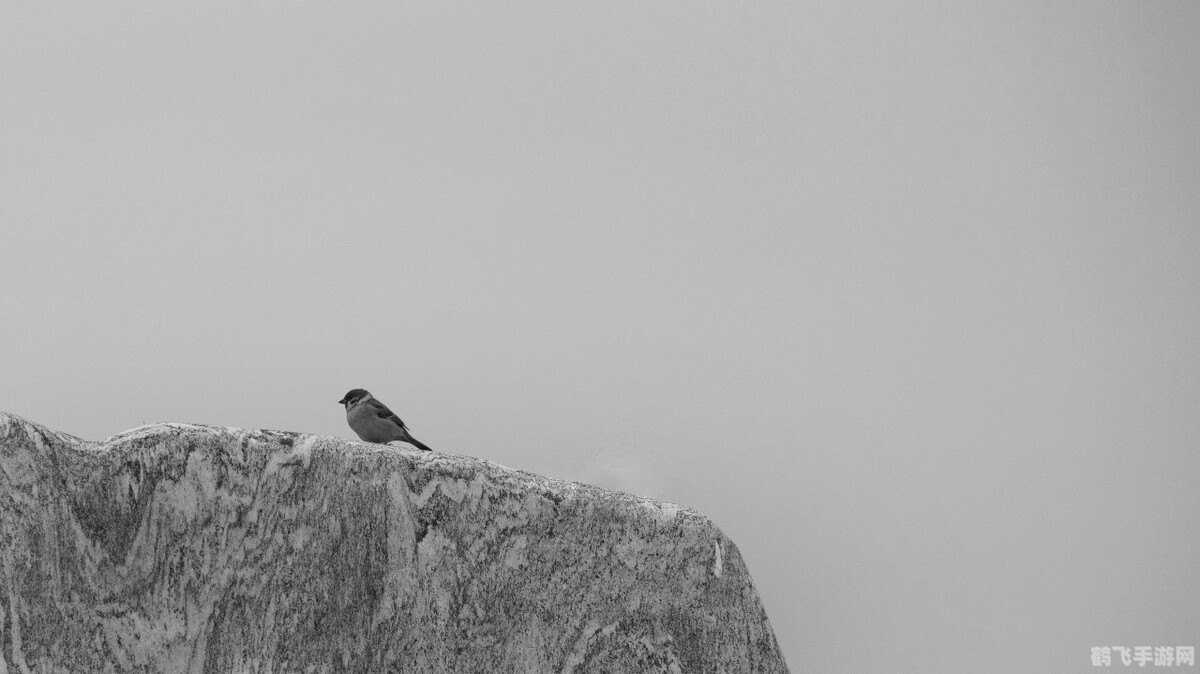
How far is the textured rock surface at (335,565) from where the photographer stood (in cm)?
1357

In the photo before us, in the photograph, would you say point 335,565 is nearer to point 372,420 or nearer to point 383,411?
point 372,420

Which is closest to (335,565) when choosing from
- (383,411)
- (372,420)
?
(372,420)

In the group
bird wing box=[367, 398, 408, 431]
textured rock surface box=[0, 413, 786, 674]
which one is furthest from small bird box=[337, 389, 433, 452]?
textured rock surface box=[0, 413, 786, 674]

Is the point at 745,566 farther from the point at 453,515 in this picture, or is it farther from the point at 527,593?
the point at 453,515

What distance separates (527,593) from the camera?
1522 cm

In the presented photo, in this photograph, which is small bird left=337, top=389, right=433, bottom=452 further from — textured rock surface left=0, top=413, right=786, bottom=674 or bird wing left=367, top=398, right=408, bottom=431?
textured rock surface left=0, top=413, right=786, bottom=674

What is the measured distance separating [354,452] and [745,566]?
524 cm

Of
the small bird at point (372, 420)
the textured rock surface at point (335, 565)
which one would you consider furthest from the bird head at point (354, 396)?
the textured rock surface at point (335, 565)

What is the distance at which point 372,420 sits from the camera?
15.8 m

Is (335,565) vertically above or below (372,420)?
below

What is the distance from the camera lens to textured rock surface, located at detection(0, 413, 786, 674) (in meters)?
13.6

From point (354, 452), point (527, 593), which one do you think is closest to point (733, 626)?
point (527, 593)

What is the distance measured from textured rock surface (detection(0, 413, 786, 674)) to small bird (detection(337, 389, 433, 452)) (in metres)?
0.82

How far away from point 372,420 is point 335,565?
6.66 ft
